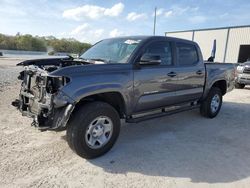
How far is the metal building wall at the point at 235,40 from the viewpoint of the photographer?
2648cm

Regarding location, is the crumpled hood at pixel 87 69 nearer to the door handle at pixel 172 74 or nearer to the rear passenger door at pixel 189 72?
the door handle at pixel 172 74

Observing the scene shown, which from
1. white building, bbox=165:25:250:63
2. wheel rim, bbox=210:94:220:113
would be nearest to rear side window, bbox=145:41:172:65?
wheel rim, bbox=210:94:220:113

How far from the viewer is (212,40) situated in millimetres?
30469

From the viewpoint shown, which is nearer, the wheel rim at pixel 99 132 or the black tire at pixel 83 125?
the black tire at pixel 83 125

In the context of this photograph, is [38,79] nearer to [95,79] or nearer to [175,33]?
[95,79]

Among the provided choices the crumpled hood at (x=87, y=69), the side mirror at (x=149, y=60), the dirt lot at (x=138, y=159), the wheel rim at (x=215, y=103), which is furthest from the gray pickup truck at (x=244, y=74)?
the crumpled hood at (x=87, y=69)

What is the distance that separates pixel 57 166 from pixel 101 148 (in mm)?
717

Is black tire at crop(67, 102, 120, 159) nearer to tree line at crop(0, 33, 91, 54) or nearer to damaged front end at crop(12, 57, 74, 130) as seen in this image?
damaged front end at crop(12, 57, 74, 130)

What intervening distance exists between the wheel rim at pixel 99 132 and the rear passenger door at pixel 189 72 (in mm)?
1927

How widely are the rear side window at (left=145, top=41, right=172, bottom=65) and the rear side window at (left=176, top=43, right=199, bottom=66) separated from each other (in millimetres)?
313

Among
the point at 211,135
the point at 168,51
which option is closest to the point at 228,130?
the point at 211,135

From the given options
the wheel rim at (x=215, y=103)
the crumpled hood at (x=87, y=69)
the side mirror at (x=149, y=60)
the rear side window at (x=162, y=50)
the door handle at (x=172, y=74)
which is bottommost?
the wheel rim at (x=215, y=103)

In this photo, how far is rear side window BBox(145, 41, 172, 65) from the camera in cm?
478

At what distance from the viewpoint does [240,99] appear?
9562 millimetres
